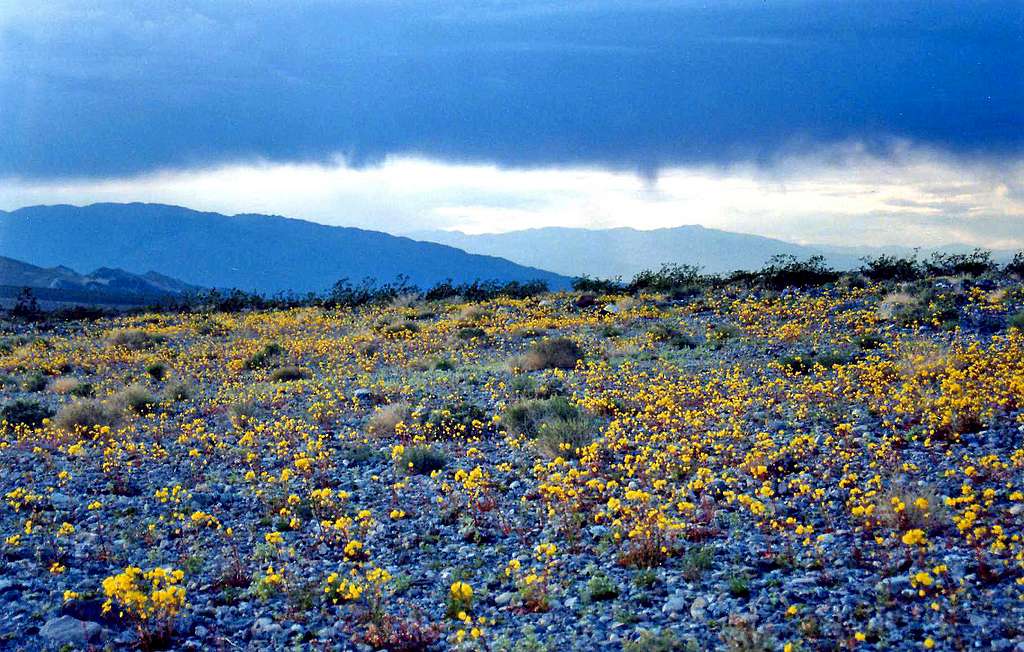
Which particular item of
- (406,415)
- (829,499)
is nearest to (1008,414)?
(829,499)

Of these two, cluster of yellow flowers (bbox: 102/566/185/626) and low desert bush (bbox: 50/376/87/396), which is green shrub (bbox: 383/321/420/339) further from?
cluster of yellow flowers (bbox: 102/566/185/626)

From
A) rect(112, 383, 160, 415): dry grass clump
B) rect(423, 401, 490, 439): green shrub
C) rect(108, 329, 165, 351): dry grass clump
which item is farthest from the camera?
rect(108, 329, 165, 351): dry grass clump

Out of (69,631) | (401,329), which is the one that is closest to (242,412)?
(69,631)

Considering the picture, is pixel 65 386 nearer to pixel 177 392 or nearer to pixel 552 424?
pixel 177 392

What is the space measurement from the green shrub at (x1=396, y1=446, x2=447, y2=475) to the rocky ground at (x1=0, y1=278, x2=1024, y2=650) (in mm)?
48

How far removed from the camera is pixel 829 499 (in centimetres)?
834

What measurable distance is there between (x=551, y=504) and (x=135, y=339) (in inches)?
869

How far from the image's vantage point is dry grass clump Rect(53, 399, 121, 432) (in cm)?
1429

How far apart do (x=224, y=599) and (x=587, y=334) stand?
1635 cm

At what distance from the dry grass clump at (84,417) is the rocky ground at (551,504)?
57mm

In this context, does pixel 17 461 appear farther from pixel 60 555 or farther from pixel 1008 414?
pixel 1008 414

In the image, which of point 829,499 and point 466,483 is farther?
point 466,483

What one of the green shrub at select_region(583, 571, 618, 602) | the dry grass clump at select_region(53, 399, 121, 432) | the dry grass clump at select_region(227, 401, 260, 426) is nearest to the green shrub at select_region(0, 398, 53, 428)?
the dry grass clump at select_region(53, 399, 121, 432)

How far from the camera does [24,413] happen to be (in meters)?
15.1
